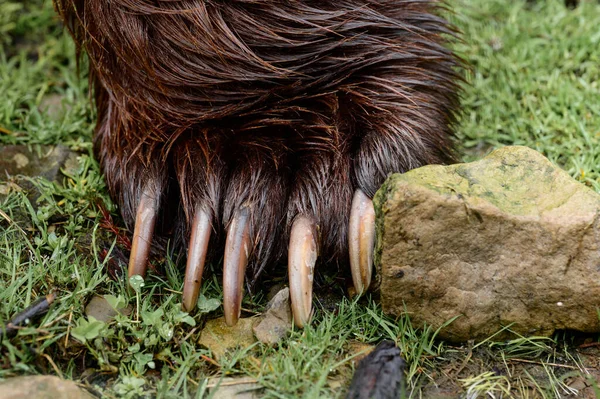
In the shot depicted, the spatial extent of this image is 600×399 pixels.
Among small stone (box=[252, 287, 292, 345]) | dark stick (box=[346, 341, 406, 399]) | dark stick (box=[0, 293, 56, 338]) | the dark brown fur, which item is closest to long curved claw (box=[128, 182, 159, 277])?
the dark brown fur

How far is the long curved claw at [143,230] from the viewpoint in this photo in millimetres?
2160

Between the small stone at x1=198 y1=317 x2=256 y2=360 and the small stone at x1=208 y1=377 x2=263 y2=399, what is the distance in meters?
0.10

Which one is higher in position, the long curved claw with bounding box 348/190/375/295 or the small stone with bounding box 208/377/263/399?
the long curved claw with bounding box 348/190/375/295

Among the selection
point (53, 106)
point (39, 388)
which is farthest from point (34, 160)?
point (39, 388)

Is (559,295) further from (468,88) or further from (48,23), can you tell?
(48,23)

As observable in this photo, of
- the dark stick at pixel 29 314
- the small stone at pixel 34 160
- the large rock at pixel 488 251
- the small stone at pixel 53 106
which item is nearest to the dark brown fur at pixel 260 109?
the large rock at pixel 488 251

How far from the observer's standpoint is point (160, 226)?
7.52ft

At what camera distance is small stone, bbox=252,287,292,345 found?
2072 mm

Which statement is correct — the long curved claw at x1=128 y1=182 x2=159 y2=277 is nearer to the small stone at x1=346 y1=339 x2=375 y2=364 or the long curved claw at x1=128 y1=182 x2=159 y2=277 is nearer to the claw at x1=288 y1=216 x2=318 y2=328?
the claw at x1=288 y1=216 x2=318 y2=328

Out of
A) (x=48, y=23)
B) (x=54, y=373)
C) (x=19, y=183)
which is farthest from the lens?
(x=48, y=23)

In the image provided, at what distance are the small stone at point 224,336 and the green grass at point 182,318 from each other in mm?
33

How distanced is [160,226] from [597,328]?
1.42 meters

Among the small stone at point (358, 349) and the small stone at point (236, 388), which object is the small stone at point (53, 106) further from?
the small stone at point (358, 349)

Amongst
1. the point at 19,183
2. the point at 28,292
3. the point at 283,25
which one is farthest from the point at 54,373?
→ the point at 283,25
